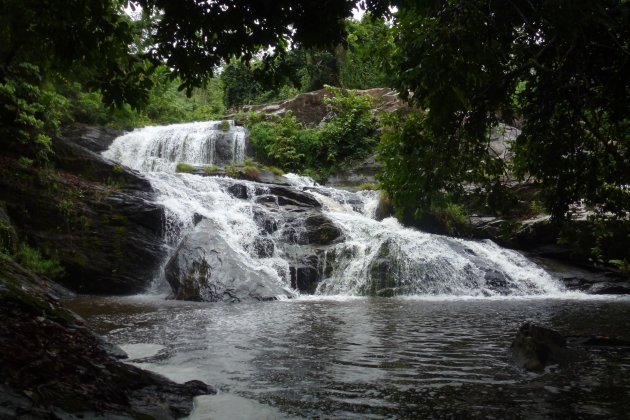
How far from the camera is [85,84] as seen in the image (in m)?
4.35

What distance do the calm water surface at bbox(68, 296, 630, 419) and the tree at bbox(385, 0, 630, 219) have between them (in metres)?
2.02

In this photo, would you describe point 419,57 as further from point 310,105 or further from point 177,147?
point 310,105

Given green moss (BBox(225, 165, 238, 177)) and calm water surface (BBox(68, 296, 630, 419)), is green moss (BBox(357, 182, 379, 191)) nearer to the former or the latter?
green moss (BBox(225, 165, 238, 177))

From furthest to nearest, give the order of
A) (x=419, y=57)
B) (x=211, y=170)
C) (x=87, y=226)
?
(x=211, y=170) → (x=87, y=226) → (x=419, y=57)

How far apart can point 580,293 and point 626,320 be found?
17.9ft

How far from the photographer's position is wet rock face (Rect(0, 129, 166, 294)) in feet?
42.3

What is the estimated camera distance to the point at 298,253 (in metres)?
14.2

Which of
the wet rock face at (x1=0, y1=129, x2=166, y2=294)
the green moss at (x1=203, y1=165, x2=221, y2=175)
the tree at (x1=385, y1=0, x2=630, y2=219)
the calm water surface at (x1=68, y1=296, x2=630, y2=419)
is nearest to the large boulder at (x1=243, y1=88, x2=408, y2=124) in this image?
the green moss at (x1=203, y1=165, x2=221, y2=175)

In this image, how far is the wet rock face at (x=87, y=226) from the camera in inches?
508

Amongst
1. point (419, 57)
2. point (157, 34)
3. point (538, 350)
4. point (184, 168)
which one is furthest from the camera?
point (184, 168)

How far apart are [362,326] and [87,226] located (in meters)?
9.22

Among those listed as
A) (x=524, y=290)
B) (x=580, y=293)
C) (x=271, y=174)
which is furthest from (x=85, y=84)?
(x=271, y=174)

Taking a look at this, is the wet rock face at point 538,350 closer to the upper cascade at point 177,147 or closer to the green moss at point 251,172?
the green moss at point 251,172

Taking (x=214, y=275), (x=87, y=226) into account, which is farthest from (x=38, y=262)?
(x=214, y=275)
